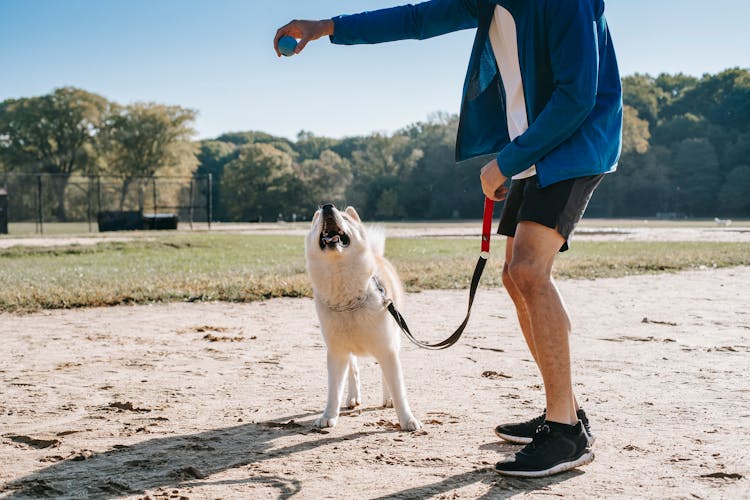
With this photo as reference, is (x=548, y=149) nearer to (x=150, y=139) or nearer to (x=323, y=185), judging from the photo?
(x=150, y=139)

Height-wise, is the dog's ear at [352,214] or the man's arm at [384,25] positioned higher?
the man's arm at [384,25]

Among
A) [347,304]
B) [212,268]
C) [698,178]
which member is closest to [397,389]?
[347,304]

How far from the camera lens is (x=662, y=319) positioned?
759 centimetres

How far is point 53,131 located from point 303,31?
225 feet

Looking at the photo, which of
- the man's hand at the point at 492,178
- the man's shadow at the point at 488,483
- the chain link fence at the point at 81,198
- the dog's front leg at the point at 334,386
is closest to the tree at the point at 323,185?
the chain link fence at the point at 81,198

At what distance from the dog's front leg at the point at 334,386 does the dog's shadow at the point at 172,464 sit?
12 cm

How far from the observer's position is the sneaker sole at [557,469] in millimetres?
2979

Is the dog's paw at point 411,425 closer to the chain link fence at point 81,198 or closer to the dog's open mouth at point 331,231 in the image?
the dog's open mouth at point 331,231

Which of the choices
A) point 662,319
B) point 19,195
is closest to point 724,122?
point 19,195

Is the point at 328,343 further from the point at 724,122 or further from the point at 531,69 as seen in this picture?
the point at 724,122

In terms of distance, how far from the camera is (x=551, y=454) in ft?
9.96

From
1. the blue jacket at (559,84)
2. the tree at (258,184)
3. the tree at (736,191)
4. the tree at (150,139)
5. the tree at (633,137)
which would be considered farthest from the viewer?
the tree at (633,137)

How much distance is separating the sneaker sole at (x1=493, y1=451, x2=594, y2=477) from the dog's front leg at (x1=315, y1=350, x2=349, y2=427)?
122 centimetres

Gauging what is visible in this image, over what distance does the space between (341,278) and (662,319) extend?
5032 mm
